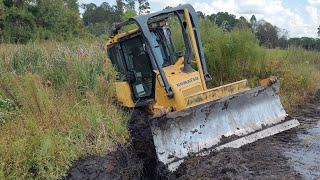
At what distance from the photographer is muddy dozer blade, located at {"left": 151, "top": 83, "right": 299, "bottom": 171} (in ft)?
19.8

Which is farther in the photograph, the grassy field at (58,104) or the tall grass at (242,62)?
the tall grass at (242,62)

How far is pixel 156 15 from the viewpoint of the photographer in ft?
22.2

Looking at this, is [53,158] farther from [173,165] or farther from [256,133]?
[256,133]

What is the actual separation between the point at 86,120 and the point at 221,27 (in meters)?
6.87

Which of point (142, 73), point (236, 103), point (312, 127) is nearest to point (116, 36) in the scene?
point (142, 73)

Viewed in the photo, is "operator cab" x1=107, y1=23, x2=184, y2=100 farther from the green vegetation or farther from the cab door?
the green vegetation

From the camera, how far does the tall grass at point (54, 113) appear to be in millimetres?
5164

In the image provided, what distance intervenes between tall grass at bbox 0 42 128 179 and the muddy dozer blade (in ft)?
3.04

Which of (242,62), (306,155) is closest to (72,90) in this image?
(306,155)

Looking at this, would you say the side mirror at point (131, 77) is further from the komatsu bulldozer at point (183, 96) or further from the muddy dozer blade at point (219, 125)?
the muddy dozer blade at point (219, 125)

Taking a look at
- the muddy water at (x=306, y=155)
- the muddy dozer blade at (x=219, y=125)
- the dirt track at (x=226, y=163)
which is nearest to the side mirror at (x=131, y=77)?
the dirt track at (x=226, y=163)

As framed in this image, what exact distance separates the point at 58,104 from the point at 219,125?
273 cm

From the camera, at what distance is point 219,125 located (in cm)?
661

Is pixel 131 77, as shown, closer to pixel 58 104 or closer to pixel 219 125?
pixel 58 104
